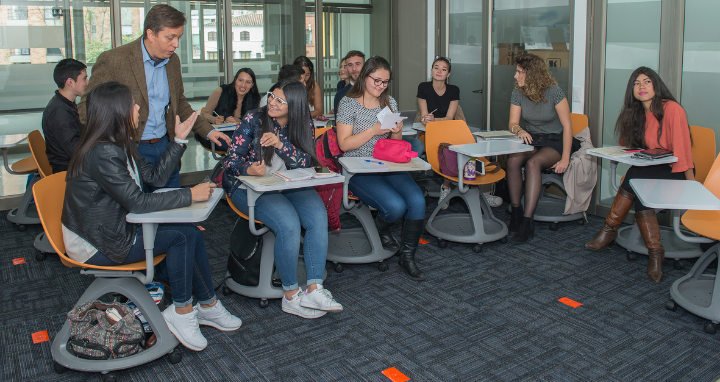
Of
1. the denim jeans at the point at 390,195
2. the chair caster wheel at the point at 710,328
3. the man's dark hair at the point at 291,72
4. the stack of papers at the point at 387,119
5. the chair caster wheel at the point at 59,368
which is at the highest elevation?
the man's dark hair at the point at 291,72

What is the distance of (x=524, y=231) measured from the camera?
173 inches

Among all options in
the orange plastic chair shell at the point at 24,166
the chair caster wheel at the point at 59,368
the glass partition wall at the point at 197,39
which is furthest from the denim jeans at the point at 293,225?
the glass partition wall at the point at 197,39

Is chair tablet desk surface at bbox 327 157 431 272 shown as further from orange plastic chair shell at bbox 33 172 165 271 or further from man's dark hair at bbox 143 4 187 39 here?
orange plastic chair shell at bbox 33 172 165 271

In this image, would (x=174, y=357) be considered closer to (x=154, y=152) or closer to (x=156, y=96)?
(x=154, y=152)

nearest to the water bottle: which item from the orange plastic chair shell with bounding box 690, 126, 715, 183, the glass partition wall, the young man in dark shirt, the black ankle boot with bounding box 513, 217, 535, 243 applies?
the black ankle boot with bounding box 513, 217, 535, 243

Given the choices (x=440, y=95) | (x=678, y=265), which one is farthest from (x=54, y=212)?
(x=440, y=95)

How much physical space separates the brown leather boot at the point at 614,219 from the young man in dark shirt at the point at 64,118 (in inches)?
147

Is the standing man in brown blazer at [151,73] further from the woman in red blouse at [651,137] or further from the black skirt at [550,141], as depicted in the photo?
the woman in red blouse at [651,137]

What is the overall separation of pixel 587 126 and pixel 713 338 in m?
2.37

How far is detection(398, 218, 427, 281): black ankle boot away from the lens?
3.75 meters

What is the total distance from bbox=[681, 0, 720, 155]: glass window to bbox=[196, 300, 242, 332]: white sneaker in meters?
3.60

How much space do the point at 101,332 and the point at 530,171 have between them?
10.6 ft

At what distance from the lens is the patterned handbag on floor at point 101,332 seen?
256 cm

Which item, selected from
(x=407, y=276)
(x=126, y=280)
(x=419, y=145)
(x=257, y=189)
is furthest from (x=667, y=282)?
(x=126, y=280)
